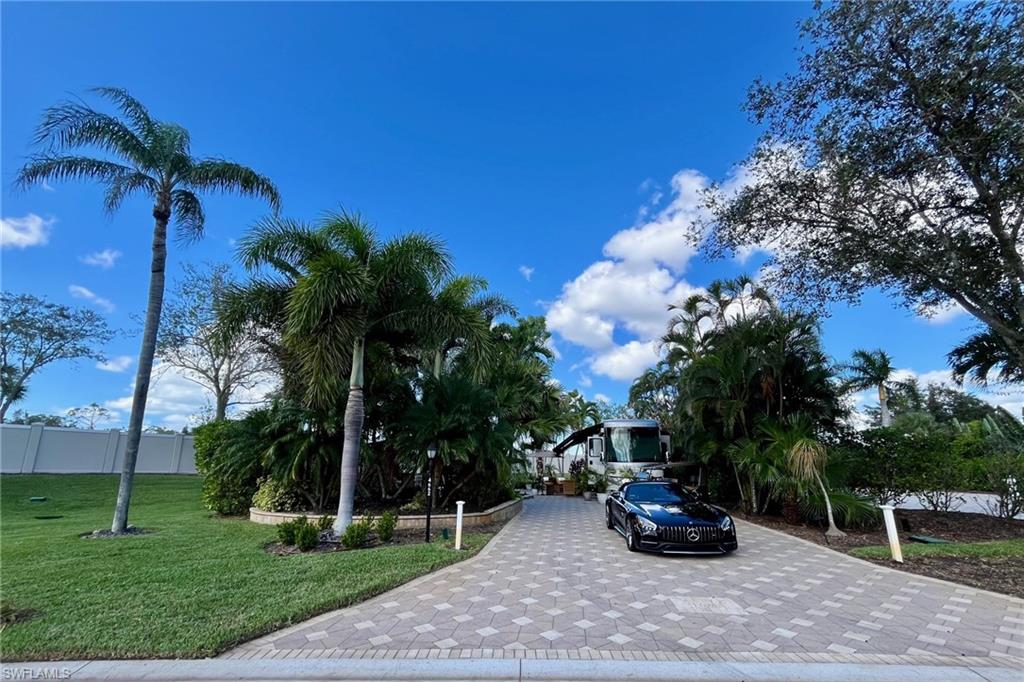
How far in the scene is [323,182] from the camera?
1227 centimetres

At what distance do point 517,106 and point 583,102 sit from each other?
1.94m

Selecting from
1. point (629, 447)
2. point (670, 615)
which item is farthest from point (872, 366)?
point (670, 615)

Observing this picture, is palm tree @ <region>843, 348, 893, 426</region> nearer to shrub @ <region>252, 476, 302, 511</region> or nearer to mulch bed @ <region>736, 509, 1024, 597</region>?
mulch bed @ <region>736, 509, 1024, 597</region>

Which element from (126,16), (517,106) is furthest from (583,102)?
(126,16)

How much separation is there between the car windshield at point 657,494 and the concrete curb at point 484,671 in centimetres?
503

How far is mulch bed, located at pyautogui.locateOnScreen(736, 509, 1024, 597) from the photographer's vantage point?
6.16 metres

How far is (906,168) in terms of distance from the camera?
8.23 metres

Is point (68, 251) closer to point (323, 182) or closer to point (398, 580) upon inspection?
point (323, 182)

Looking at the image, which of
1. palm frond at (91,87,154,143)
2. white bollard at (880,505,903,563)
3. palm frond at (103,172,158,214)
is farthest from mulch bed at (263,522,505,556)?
palm frond at (91,87,154,143)

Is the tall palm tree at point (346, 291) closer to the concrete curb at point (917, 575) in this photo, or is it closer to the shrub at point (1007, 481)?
the concrete curb at point (917, 575)

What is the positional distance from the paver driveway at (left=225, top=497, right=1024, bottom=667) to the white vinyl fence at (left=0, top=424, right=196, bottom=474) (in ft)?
56.7

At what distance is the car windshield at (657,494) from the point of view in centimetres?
870

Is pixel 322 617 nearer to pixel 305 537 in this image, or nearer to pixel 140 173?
pixel 305 537

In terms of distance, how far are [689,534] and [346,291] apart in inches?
293
